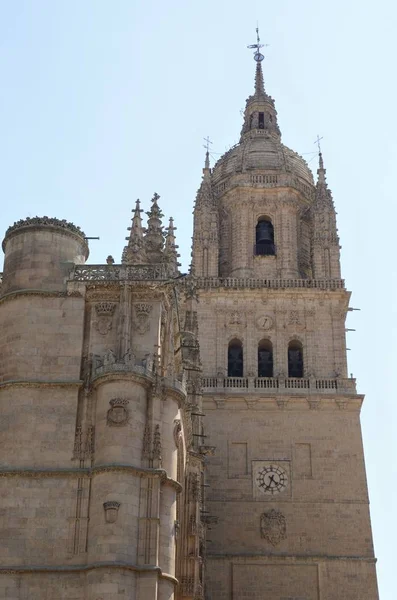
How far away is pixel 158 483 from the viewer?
103 feet

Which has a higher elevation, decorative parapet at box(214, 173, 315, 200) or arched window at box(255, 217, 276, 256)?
decorative parapet at box(214, 173, 315, 200)

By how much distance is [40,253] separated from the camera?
116 feet

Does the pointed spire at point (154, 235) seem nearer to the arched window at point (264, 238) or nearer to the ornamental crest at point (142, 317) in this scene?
the ornamental crest at point (142, 317)

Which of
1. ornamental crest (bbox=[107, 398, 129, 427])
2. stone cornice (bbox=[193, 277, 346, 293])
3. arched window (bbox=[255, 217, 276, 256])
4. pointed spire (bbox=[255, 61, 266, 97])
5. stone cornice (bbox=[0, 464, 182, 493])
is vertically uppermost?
pointed spire (bbox=[255, 61, 266, 97])

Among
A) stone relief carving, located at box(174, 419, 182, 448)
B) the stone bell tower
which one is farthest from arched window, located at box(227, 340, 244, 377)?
stone relief carving, located at box(174, 419, 182, 448)

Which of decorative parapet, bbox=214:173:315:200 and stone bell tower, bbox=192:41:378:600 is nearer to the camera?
stone bell tower, bbox=192:41:378:600

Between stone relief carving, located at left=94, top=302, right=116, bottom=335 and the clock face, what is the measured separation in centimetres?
1739

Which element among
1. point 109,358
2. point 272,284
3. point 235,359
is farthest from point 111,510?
point 272,284

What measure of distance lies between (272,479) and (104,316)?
58.0ft

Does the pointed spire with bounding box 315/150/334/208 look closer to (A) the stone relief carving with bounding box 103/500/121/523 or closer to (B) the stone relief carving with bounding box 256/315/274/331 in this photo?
(B) the stone relief carving with bounding box 256/315/274/331

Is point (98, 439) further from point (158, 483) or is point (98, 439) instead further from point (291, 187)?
point (291, 187)

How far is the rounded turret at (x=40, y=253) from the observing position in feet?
115

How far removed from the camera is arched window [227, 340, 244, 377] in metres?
52.4

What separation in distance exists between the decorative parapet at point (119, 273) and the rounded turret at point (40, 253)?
514 mm
